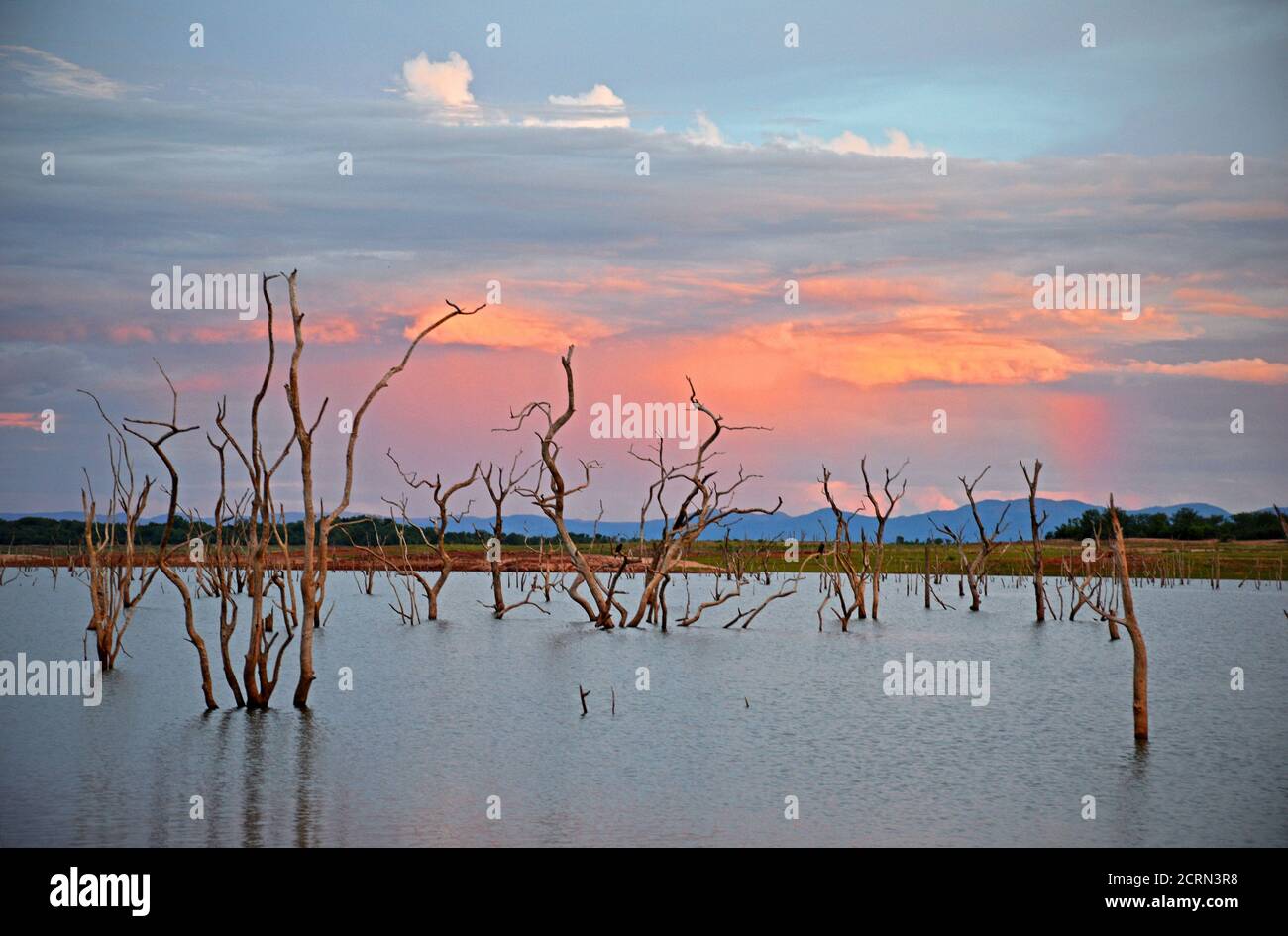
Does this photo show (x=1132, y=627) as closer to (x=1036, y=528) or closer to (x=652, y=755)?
(x=652, y=755)

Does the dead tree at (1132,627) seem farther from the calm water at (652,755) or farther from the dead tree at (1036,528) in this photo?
the dead tree at (1036,528)

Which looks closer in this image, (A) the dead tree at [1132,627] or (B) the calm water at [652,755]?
(B) the calm water at [652,755]

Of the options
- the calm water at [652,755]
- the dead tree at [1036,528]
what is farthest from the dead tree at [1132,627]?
the dead tree at [1036,528]

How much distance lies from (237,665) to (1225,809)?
71.3 feet

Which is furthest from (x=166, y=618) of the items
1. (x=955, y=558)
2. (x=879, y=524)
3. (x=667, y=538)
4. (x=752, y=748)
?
(x=955, y=558)

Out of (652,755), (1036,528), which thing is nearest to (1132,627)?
(652,755)

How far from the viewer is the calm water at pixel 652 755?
14.1 meters

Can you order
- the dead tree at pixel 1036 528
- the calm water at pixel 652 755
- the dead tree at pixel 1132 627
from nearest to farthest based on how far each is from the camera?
the calm water at pixel 652 755 → the dead tree at pixel 1132 627 → the dead tree at pixel 1036 528

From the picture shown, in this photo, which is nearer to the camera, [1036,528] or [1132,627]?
[1132,627]

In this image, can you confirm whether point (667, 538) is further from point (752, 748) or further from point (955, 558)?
point (955, 558)

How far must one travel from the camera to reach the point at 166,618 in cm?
4762

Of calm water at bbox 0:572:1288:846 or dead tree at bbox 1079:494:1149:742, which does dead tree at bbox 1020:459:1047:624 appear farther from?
dead tree at bbox 1079:494:1149:742

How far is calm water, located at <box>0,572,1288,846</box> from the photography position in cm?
1409

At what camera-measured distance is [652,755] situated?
1850 cm
